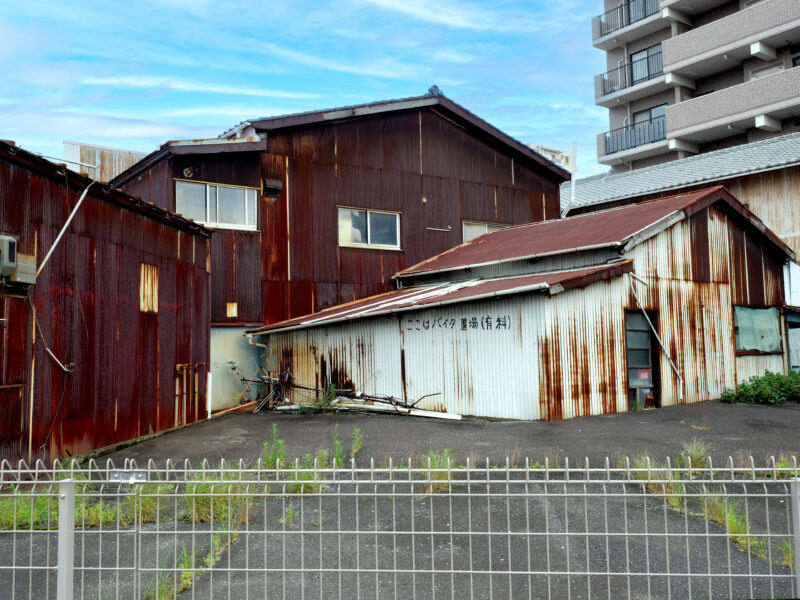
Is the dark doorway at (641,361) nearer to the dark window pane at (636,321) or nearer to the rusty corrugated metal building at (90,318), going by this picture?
the dark window pane at (636,321)

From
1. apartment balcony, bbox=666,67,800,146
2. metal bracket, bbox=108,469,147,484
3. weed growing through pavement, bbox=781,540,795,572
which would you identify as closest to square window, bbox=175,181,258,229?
metal bracket, bbox=108,469,147,484

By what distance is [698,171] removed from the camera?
80.8ft

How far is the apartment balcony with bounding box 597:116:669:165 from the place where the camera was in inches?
1447

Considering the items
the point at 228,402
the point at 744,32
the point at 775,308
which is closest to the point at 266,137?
the point at 228,402

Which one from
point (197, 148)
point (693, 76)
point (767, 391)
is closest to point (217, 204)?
point (197, 148)

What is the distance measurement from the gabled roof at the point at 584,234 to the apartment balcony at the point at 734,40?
17.2 m

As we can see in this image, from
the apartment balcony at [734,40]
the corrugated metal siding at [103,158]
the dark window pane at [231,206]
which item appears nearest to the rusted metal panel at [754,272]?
the dark window pane at [231,206]

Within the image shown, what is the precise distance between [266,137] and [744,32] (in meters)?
25.2

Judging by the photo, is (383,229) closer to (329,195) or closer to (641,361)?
(329,195)

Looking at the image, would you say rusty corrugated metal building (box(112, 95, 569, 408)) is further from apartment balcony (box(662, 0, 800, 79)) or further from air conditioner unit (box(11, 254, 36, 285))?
apartment balcony (box(662, 0, 800, 79))

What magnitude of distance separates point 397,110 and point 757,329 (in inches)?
466

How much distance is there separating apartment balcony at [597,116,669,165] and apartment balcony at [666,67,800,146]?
4.81 ft

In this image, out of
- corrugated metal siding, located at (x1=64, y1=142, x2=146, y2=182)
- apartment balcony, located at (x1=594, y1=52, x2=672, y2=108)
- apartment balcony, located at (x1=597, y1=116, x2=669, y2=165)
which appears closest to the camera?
corrugated metal siding, located at (x1=64, y1=142, x2=146, y2=182)

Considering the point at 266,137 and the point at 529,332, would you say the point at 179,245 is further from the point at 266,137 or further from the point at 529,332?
the point at 529,332
